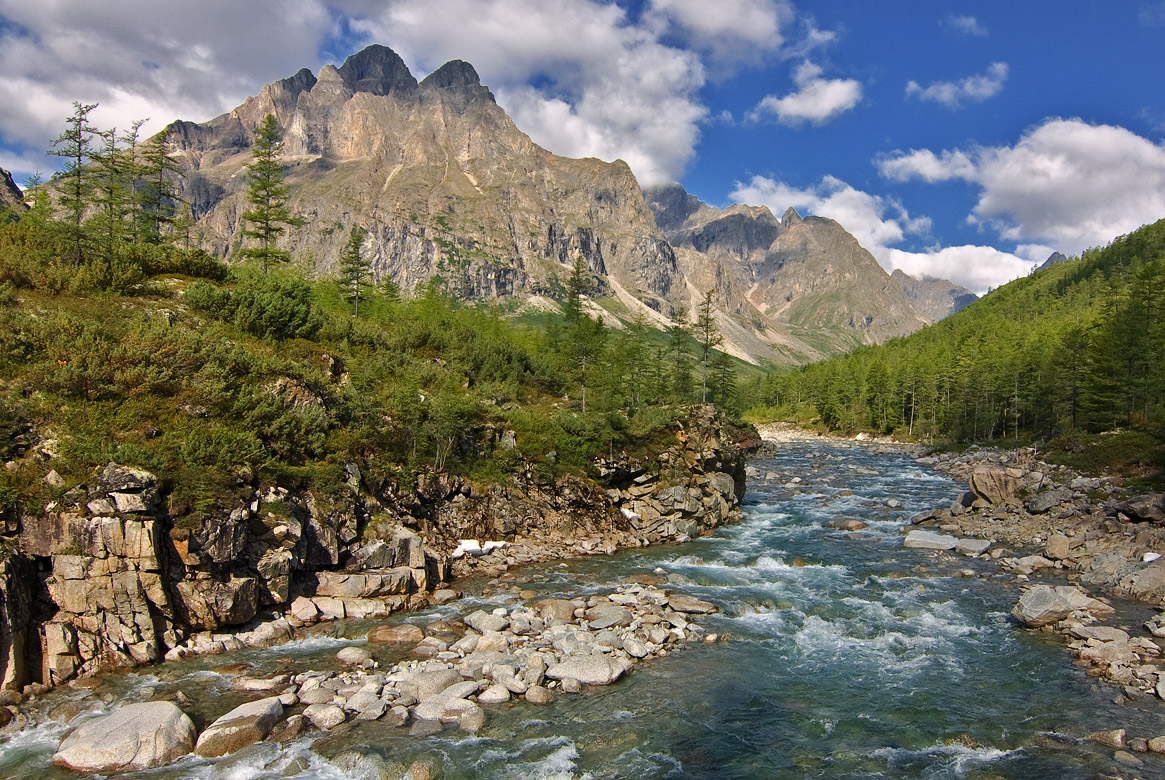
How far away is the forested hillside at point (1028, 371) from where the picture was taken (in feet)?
210

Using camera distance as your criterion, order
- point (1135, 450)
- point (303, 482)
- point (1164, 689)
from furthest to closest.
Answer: point (1135, 450), point (303, 482), point (1164, 689)

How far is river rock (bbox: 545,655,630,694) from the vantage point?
1547cm

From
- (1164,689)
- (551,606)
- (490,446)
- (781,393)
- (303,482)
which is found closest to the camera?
(1164,689)

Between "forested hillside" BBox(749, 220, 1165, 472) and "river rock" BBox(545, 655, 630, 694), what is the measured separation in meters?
53.8

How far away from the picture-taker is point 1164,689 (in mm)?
14375

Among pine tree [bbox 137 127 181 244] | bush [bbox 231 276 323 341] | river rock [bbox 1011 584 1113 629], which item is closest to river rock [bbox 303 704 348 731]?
bush [bbox 231 276 323 341]

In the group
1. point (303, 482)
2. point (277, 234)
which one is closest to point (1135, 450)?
point (303, 482)

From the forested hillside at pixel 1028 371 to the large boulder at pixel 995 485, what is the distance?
18.3 m

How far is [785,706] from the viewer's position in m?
14.8

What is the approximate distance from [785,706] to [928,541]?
808 inches

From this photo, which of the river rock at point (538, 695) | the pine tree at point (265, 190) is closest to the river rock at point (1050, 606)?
the river rock at point (538, 695)

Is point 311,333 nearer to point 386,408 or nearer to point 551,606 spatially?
point 386,408

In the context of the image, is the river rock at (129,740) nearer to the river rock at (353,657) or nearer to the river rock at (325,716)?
the river rock at (325,716)

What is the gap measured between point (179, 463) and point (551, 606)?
499 inches
